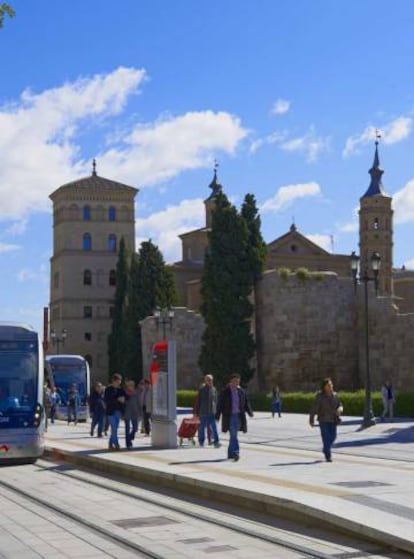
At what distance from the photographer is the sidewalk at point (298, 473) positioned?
1061cm

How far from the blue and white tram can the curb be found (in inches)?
49.5

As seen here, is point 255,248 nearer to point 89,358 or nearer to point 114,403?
point 114,403

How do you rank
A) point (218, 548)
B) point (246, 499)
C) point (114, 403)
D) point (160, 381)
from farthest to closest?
1. point (114, 403)
2. point (160, 381)
3. point (246, 499)
4. point (218, 548)

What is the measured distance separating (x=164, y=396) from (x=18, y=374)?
3296 mm

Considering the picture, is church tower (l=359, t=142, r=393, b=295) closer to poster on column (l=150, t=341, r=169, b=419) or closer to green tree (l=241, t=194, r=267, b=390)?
green tree (l=241, t=194, r=267, b=390)

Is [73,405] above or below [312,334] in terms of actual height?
below

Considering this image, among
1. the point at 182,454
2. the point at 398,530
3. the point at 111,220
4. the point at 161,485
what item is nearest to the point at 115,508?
the point at 161,485

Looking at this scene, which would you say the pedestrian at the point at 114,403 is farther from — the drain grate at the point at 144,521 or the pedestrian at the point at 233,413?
the drain grate at the point at 144,521

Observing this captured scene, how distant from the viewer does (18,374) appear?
19984 millimetres

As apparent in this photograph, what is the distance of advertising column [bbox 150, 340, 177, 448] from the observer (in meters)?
21.1

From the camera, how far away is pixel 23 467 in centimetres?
1978

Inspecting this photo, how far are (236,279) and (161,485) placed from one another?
35.5m

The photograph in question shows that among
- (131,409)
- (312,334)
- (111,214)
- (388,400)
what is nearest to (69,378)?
(312,334)

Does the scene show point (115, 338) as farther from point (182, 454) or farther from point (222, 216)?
point (182, 454)
